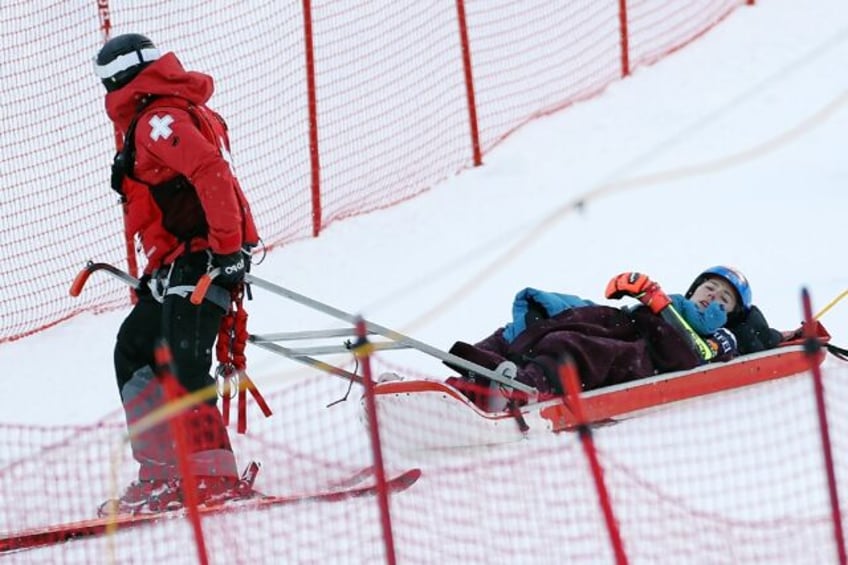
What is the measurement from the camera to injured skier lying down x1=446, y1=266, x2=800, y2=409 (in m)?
7.70

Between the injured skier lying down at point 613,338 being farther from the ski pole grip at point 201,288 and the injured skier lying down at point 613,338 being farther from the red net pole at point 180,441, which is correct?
the red net pole at point 180,441

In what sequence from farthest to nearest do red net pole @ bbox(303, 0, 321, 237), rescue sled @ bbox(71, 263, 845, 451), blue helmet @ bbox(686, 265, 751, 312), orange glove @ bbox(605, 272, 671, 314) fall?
red net pole @ bbox(303, 0, 321, 237)
blue helmet @ bbox(686, 265, 751, 312)
orange glove @ bbox(605, 272, 671, 314)
rescue sled @ bbox(71, 263, 845, 451)

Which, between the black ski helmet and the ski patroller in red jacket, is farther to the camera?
the black ski helmet

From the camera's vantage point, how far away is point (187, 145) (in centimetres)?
682

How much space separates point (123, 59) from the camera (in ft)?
22.9

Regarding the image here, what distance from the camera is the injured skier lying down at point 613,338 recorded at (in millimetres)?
7695


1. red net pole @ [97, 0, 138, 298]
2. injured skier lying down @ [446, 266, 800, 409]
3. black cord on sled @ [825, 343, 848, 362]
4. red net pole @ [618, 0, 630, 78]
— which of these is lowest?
black cord on sled @ [825, 343, 848, 362]

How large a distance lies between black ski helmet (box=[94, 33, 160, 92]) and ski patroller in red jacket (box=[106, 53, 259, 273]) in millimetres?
48

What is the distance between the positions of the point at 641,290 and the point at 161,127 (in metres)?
2.40

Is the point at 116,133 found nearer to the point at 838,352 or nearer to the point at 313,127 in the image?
the point at 313,127

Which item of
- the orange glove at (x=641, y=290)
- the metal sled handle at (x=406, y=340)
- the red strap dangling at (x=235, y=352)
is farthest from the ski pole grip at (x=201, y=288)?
the orange glove at (x=641, y=290)

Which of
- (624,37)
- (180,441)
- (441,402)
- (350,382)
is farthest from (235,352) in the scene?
(624,37)

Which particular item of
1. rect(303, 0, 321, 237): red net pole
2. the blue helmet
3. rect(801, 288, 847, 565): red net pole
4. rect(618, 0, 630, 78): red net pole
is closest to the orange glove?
the blue helmet

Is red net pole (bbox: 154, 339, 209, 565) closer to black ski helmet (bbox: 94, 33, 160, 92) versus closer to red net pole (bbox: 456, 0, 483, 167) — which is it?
black ski helmet (bbox: 94, 33, 160, 92)
